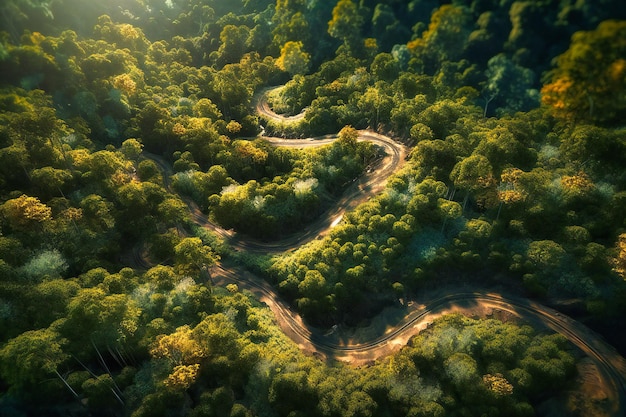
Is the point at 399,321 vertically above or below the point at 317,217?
below

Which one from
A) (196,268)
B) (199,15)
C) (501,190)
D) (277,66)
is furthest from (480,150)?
(199,15)

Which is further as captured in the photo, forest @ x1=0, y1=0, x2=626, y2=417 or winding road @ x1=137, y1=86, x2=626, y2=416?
winding road @ x1=137, y1=86, x2=626, y2=416

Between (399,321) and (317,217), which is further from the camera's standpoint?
(317,217)

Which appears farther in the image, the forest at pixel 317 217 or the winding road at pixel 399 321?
the winding road at pixel 399 321

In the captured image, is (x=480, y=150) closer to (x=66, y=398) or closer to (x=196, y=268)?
(x=196, y=268)
